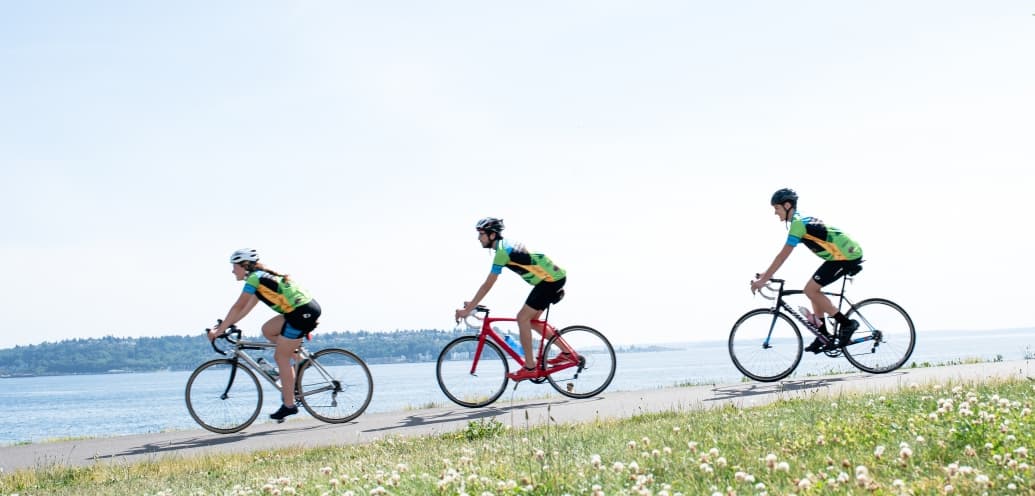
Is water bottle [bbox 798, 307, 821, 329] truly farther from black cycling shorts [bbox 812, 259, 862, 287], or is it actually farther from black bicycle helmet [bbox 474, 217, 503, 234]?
black bicycle helmet [bbox 474, 217, 503, 234]

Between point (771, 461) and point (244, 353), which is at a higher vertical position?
point (244, 353)

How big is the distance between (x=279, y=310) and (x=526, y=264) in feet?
10.7

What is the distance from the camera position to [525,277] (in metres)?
11.5

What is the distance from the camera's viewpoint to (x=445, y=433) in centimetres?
855

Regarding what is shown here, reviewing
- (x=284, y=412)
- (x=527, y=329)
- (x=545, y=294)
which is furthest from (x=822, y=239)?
(x=284, y=412)

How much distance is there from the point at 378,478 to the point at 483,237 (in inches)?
252

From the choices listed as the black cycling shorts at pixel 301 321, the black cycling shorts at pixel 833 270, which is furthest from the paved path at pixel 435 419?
the black cycling shorts at pixel 833 270

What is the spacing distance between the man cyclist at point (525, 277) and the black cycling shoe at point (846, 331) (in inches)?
160

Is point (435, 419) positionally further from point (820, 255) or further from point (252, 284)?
point (820, 255)

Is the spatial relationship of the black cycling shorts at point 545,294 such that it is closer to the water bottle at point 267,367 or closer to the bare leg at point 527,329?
the bare leg at point 527,329

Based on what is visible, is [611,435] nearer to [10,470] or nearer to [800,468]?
[800,468]

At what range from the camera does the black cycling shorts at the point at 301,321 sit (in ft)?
34.8

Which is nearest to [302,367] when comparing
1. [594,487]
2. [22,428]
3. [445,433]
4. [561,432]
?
[445,433]

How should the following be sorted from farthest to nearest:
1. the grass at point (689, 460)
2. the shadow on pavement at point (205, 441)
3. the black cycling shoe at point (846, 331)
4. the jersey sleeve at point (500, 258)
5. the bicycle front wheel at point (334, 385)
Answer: the black cycling shoe at point (846, 331) → the jersey sleeve at point (500, 258) → the bicycle front wheel at point (334, 385) → the shadow on pavement at point (205, 441) → the grass at point (689, 460)
